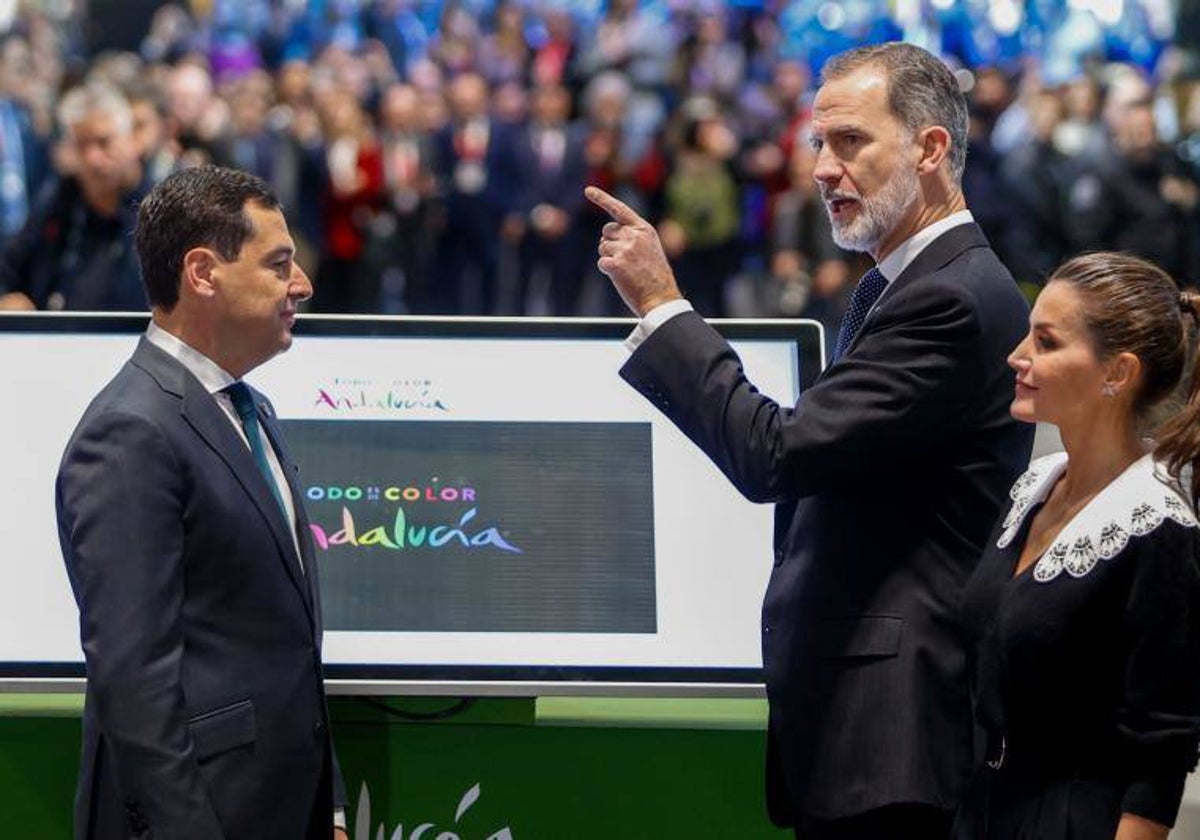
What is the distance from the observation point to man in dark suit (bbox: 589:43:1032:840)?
9.14 feet

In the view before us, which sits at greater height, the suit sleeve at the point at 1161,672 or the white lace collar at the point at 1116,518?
the white lace collar at the point at 1116,518

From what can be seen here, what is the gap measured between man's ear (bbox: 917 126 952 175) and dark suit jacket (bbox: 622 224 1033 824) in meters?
0.14

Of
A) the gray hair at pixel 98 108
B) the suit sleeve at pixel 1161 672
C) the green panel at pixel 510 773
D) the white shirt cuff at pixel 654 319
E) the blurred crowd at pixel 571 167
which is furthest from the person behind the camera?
the blurred crowd at pixel 571 167

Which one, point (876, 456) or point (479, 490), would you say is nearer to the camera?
point (876, 456)

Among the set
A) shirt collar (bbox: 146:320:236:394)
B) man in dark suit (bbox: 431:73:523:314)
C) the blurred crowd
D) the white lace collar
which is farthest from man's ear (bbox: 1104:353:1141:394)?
man in dark suit (bbox: 431:73:523:314)

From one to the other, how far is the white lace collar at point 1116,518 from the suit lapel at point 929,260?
427 mm

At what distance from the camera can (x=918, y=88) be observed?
2947 millimetres

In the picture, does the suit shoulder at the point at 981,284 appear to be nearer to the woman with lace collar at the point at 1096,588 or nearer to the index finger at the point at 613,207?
the woman with lace collar at the point at 1096,588

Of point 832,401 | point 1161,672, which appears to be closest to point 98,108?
point 832,401

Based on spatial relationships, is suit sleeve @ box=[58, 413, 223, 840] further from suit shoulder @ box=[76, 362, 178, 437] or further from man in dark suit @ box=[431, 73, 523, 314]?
man in dark suit @ box=[431, 73, 523, 314]

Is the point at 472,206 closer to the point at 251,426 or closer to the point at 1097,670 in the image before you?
the point at 251,426

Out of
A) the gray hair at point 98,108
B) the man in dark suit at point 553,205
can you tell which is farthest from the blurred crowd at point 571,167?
the gray hair at point 98,108

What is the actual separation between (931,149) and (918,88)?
95 millimetres

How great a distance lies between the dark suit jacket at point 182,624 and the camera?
8.70 ft
